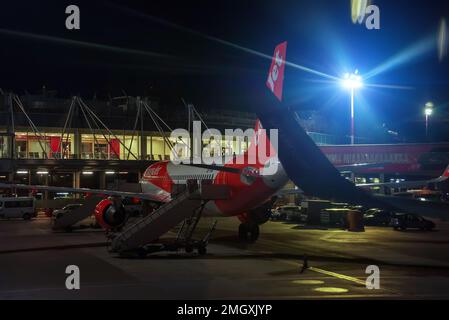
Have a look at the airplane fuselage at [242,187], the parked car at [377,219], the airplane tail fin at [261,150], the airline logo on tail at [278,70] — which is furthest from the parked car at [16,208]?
the airline logo on tail at [278,70]

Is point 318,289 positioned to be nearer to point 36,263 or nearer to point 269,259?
point 269,259

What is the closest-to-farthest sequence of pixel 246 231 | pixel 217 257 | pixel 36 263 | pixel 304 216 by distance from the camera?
1. pixel 36 263
2. pixel 217 257
3. pixel 246 231
4. pixel 304 216

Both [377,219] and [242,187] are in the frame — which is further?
[377,219]

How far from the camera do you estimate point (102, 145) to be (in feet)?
313

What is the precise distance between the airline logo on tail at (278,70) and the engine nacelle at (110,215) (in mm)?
12717

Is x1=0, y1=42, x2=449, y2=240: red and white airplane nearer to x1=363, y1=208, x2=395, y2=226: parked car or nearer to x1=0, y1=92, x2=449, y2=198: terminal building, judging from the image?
x1=363, y1=208, x2=395, y2=226: parked car

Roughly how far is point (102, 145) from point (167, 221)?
69244 millimetres

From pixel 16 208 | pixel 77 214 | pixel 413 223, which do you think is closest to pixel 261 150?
pixel 77 214

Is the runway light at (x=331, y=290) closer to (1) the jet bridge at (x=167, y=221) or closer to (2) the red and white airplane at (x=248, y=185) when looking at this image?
(2) the red and white airplane at (x=248, y=185)

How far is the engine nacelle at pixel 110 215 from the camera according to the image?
122ft

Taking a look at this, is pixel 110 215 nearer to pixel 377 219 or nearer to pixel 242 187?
pixel 242 187

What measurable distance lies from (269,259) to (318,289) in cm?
819

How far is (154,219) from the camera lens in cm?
2833
